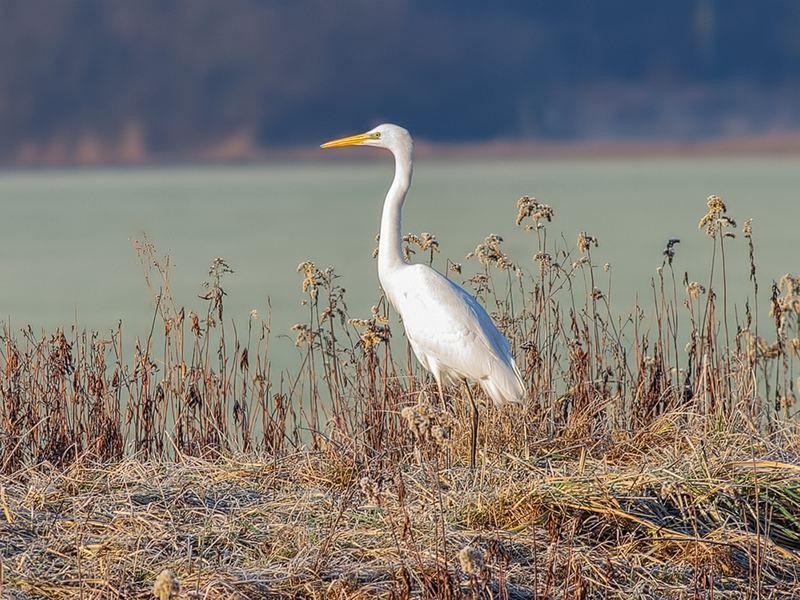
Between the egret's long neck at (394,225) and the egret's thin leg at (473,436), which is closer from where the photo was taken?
the egret's thin leg at (473,436)

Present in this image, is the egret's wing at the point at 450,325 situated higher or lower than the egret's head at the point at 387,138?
lower

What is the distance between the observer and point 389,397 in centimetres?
515

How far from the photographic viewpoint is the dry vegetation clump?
320 cm

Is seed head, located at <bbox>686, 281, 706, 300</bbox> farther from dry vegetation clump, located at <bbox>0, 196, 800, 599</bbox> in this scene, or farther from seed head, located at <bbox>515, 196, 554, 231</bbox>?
seed head, located at <bbox>515, 196, 554, 231</bbox>

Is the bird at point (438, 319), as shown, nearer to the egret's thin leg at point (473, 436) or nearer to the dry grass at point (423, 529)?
the egret's thin leg at point (473, 436)

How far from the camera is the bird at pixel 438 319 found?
4.92m

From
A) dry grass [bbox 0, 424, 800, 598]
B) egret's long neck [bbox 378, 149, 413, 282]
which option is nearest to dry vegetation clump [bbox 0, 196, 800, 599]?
dry grass [bbox 0, 424, 800, 598]

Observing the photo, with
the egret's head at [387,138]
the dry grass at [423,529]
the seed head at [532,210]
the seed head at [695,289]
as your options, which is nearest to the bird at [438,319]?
the egret's head at [387,138]

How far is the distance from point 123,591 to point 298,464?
134 centimetres

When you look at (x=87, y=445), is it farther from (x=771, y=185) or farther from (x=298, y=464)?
(x=771, y=185)

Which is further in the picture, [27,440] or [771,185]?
[771,185]

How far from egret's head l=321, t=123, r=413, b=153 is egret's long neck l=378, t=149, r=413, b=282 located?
1.1 inches

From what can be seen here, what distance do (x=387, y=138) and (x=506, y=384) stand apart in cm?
128

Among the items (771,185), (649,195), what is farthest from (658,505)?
(771,185)
